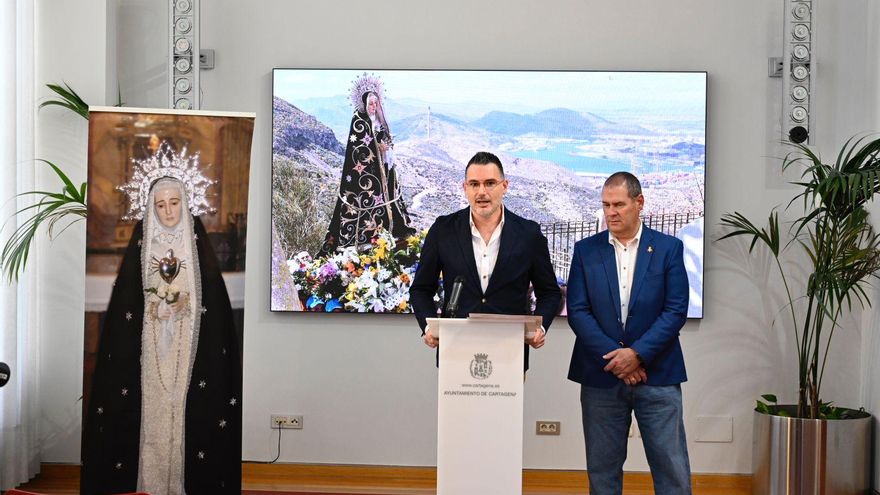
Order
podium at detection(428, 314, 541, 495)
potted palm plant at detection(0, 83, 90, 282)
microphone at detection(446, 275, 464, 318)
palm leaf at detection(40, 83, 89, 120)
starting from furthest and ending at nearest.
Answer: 1. palm leaf at detection(40, 83, 89, 120)
2. potted palm plant at detection(0, 83, 90, 282)
3. podium at detection(428, 314, 541, 495)
4. microphone at detection(446, 275, 464, 318)

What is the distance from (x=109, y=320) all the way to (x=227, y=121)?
999 millimetres

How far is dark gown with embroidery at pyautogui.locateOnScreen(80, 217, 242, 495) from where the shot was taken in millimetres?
3859

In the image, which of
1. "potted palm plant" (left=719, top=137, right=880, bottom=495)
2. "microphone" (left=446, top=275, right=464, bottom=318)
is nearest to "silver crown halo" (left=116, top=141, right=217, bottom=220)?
"microphone" (left=446, top=275, right=464, bottom=318)

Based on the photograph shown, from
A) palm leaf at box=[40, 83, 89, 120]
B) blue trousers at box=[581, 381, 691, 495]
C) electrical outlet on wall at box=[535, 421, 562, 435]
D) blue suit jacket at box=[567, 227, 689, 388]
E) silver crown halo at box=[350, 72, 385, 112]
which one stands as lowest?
electrical outlet on wall at box=[535, 421, 562, 435]

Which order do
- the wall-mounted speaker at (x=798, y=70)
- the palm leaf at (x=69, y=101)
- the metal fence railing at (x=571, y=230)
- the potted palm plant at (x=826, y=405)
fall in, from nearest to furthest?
the potted palm plant at (x=826, y=405)
the palm leaf at (x=69, y=101)
the wall-mounted speaker at (x=798, y=70)
the metal fence railing at (x=571, y=230)

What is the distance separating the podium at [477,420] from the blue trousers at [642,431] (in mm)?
621

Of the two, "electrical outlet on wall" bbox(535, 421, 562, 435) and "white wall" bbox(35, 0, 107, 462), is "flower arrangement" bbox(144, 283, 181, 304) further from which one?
"electrical outlet on wall" bbox(535, 421, 562, 435)

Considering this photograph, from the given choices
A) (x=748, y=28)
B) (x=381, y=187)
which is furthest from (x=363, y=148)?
(x=748, y=28)

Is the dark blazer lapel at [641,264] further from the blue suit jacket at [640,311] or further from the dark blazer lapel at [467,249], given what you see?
the dark blazer lapel at [467,249]

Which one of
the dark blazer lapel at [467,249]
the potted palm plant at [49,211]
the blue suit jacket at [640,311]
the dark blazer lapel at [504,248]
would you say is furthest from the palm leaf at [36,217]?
the blue suit jacket at [640,311]

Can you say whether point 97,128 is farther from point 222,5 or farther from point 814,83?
point 814,83

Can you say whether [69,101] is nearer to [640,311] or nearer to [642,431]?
[640,311]

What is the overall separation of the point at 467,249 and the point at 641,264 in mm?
727

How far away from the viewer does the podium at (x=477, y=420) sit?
3.30m
